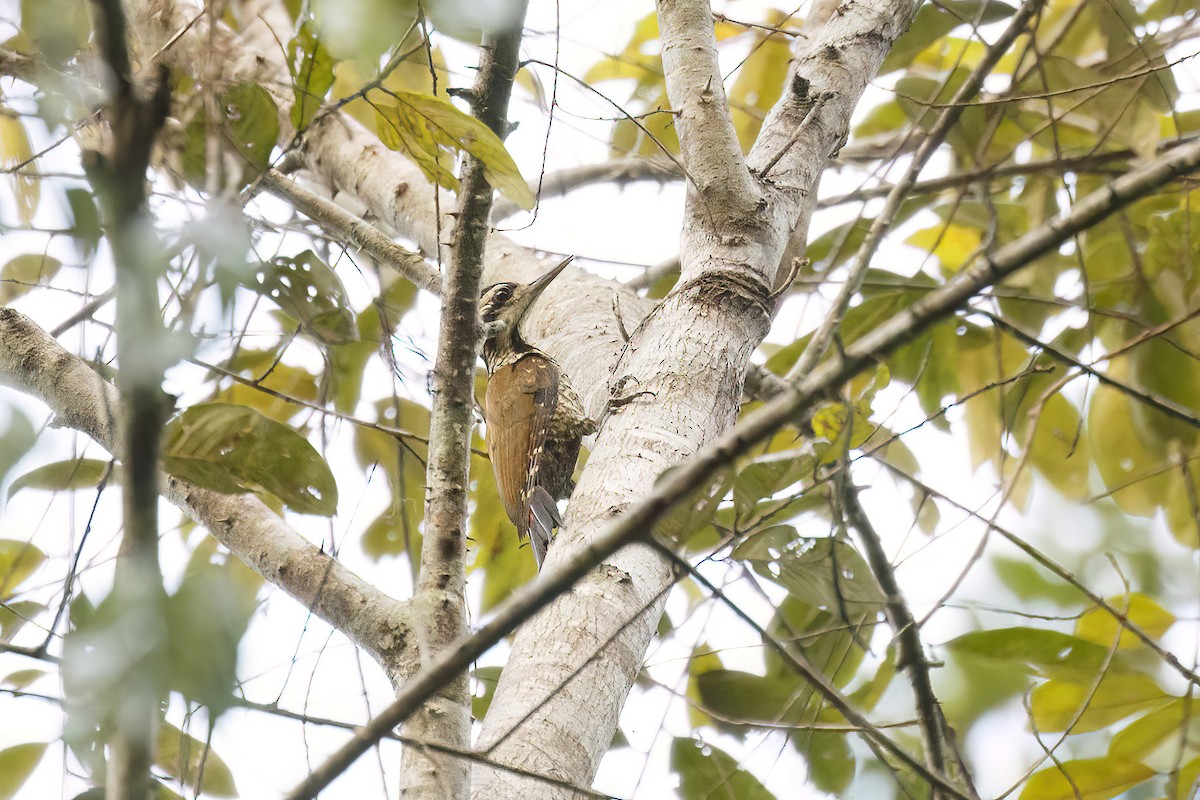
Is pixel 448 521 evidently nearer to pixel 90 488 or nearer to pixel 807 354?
pixel 807 354

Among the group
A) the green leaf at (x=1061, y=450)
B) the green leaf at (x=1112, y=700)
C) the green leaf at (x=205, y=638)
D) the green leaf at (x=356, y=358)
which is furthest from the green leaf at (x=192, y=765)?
the green leaf at (x=1061, y=450)

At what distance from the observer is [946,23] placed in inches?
111

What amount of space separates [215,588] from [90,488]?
66.4 inches

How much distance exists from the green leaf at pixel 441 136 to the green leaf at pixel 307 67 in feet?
0.28

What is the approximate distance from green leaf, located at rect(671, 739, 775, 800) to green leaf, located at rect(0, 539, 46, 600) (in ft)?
4.75

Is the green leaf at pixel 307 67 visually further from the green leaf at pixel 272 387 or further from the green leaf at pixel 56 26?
the green leaf at pixel 272 387

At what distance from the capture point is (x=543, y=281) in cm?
279

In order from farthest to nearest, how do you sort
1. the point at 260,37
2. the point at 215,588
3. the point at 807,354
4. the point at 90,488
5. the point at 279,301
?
1. the point at 260,37
2. the point at 90,488
3. the point at 807,354
4. the point at 279,301
5. the point at 215,588

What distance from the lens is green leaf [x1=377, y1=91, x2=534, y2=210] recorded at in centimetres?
128

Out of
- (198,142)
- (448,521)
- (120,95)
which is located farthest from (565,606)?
(120,95)

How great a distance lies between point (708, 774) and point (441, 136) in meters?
1.42

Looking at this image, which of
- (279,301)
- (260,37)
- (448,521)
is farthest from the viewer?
(260,37)

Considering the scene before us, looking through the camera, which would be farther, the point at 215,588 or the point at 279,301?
the point at 279,301

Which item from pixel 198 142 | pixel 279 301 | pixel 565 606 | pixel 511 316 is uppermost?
pixel 511 316
